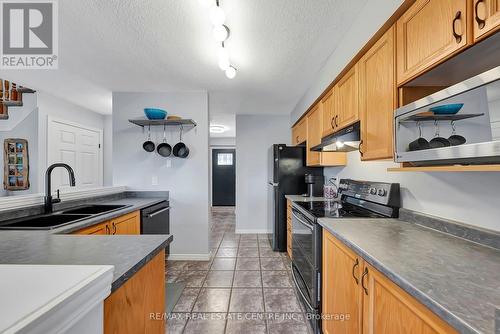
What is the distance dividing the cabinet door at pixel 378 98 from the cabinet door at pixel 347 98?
0.26 ft

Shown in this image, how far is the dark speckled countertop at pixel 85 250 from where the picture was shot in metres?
0.83

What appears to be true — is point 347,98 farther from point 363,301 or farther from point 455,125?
point 363,301

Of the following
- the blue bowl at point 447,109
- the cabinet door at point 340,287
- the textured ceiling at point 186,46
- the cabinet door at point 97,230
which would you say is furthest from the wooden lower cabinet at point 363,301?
the cabinet door at point 97,230

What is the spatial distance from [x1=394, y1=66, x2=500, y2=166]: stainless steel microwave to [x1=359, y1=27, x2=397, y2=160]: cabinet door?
0.56 feet

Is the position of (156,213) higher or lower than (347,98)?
lower

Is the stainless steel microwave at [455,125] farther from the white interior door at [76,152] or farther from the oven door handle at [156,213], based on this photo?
the white interior door at [76,152]

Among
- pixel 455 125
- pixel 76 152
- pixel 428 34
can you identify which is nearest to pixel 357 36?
pixel 428 34

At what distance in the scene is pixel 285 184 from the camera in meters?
3.46

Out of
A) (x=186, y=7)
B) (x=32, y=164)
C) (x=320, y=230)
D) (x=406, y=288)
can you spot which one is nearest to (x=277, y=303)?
(x=320, y=230)

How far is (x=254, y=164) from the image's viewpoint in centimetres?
457

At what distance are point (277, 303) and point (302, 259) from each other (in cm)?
46

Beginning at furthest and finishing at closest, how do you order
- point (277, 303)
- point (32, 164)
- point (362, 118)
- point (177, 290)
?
point (32, 164)
point (177, 290)
point (277, 303)
point (362, 118)

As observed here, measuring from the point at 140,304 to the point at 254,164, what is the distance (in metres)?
3.76

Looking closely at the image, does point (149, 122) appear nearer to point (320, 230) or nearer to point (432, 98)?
point (320, 230)
